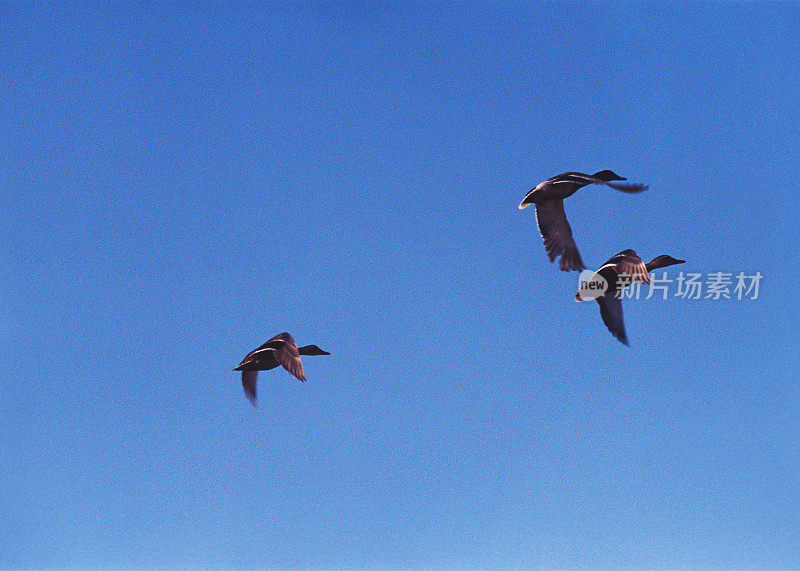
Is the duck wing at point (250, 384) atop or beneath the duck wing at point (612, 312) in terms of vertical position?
atop

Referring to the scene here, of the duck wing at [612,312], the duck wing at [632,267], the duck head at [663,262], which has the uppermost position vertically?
the duck head at [663,262]

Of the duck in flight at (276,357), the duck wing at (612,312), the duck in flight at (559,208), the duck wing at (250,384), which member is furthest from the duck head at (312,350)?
the duck wing at (612,312)

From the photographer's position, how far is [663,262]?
523 inches

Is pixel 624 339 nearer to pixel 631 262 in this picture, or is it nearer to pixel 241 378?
pixel 631 262

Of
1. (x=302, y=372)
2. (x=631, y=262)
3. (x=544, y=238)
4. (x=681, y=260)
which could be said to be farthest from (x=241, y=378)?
(x=681, y=260)

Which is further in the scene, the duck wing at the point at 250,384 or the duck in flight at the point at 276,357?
the duck wing at the point at 250,384

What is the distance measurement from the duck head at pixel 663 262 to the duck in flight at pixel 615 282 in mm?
2523

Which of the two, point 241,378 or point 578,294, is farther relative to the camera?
point 241,378

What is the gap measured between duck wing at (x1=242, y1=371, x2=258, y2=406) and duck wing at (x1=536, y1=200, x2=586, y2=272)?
7.14m

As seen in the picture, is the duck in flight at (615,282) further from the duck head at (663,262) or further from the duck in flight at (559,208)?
the duck head at (663,262)

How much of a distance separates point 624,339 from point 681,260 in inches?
131

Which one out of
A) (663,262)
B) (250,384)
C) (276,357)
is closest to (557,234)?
(663,262)

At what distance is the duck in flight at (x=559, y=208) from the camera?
1117cm

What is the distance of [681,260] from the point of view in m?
13.2
